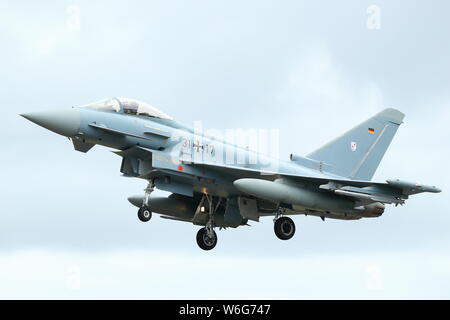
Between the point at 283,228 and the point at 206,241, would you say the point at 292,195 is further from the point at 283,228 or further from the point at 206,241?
the point at 206,241

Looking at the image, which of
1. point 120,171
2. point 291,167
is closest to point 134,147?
point 120,171

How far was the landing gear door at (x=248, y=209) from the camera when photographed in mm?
26766

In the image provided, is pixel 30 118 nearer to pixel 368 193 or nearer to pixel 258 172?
pixel 258 172

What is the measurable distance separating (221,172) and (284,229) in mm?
2518

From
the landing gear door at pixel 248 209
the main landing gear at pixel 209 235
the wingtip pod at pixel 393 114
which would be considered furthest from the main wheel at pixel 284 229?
the wingtip pod at pixel 393 114

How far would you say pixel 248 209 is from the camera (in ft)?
87.9

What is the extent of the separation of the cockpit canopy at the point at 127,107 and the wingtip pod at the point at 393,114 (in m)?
7.50

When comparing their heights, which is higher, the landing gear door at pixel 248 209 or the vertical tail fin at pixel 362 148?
the vertical tail fin at pixel 362 148

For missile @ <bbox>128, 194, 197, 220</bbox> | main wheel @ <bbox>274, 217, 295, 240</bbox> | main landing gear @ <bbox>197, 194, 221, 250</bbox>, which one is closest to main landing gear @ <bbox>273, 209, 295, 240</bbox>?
main wheel @ <bbox>274, 217, 295, 240</bbox>

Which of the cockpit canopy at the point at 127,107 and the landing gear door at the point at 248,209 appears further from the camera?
the landing gear door at the point at 248,209

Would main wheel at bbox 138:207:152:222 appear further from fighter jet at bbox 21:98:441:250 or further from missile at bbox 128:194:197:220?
missile at bbox 128:194:197:220

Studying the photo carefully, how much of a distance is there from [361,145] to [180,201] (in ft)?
18.9

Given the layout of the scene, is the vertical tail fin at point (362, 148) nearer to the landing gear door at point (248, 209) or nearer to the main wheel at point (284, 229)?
the main wheel at point (284, 229)

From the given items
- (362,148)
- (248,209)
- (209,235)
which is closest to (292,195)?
(248,209)
